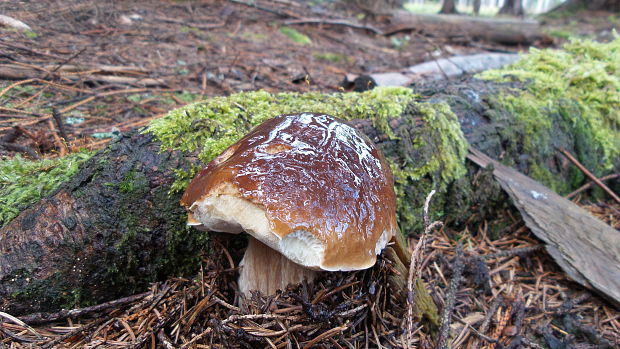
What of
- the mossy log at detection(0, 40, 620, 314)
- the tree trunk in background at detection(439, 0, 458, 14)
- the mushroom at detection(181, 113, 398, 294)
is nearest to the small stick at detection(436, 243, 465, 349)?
the mossy log at detection(0, 40, 620, 314)

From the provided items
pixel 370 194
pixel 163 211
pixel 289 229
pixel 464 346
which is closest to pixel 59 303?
pixel 163 211

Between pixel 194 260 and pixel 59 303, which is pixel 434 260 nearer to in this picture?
pixel 194 260

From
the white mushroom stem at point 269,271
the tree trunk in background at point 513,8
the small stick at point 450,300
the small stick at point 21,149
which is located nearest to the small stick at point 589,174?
the small stick at point 450,300

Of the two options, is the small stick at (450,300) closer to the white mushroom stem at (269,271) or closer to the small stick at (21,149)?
the white mushroom stem at (269,271)

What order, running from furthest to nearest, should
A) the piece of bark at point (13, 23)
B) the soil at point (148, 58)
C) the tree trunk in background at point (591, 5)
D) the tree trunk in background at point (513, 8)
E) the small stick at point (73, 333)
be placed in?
the tree trunk in background at point (513, 8) → the tree trunk in background at point (591, 5) → the piece of bark at point (13, 23) → the soil at point (148, 58) → the small stick at point (73, 333)

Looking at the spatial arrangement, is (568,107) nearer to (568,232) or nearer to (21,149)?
(568,232)

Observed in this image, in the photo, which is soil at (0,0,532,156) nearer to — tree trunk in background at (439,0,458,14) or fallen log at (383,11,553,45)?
fallen log at (383,11,553,45)
